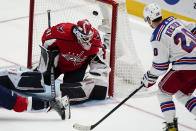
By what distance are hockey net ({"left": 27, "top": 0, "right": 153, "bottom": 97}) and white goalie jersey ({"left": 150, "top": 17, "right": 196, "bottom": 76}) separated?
851 mm

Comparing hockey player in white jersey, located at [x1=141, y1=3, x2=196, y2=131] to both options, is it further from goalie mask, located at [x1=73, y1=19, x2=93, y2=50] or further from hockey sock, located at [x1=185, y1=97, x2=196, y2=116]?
goalie mask, located at [x1=73, y1=19, x2=93, y2=50]

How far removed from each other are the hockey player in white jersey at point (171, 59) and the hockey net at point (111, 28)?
739 millimetres

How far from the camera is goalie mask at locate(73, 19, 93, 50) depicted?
439 centimetres

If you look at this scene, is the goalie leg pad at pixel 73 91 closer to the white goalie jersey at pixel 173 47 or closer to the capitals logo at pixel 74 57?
the capitals logo at pixel 74 57

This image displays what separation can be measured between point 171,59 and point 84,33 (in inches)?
32.9

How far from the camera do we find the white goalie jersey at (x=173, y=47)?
12.8 feet

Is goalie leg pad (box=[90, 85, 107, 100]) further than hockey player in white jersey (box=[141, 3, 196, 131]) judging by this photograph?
Yes

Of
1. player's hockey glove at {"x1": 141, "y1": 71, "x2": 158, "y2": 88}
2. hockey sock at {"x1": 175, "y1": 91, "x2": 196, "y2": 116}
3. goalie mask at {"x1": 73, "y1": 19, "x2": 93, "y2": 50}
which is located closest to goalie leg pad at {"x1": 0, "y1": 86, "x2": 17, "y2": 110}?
goalie mask at {"x1": 73, "y1": 19, "x2": 93, "y2": 50}

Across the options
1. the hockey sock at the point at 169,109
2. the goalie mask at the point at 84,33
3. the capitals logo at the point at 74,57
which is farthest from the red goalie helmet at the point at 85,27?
the hockey sock at the point at 169,109

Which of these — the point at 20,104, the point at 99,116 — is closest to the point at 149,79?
the point at 99,116

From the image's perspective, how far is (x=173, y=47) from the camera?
12.8 feet

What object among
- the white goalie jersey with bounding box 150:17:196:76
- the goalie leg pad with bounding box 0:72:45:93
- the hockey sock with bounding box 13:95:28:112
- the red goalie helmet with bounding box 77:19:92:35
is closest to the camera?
the white goalie jersey with bounding box 150:17:196:76

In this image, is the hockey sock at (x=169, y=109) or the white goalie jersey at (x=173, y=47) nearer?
the white goalie jersey at (x=173, y=47)

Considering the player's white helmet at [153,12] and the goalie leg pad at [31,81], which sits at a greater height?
the player's white helmet at [153,12]
